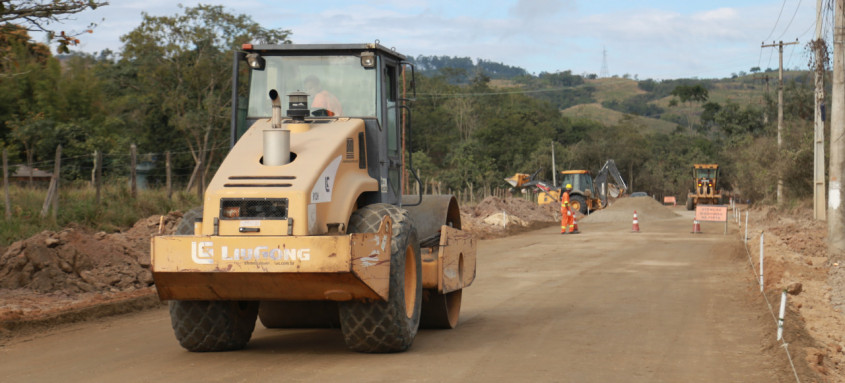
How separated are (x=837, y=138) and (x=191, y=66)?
35693 millimetres

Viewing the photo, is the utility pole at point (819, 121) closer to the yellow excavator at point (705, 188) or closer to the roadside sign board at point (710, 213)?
the roadside sign board at point (710, 213)

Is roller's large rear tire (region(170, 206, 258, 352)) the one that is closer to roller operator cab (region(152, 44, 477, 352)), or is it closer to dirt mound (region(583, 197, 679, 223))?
roller operator cab (region(152, 44, 477, 352))

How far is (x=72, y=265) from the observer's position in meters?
14.8

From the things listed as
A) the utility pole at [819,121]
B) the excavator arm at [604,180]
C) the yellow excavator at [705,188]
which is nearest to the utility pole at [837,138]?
the utility pole at [819,121]

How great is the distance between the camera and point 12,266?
14094 millimetres

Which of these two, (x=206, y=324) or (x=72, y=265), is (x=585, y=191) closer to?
(x=72, y=265)

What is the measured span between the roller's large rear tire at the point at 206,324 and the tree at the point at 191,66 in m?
40.5

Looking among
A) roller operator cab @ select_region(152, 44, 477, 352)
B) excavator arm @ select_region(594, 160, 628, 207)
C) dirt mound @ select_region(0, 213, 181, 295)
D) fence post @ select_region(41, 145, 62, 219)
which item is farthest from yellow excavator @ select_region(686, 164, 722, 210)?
roller operator cab @ select_region(152, 44, 477, 352)

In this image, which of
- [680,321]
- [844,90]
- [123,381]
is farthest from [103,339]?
[844,90]

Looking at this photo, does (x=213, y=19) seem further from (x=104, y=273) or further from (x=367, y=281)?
A: (x=367, y=281)

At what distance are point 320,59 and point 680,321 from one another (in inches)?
235

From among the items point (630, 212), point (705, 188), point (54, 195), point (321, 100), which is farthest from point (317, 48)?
point (705, 188)

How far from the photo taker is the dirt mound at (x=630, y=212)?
4559 centimetres

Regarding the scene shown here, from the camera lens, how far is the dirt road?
809 cm
